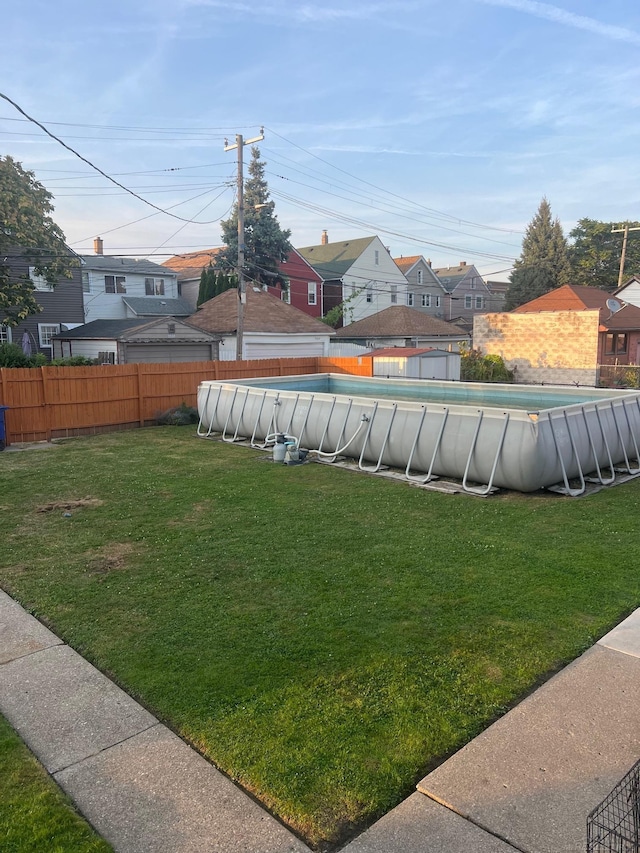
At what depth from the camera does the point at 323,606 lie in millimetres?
5457

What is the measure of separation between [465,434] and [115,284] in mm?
27407

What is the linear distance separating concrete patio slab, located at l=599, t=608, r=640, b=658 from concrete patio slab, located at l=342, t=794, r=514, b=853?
2.31 meters

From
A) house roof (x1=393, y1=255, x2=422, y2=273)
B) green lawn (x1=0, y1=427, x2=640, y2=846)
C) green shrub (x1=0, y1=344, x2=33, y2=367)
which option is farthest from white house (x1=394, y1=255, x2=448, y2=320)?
green lawn (x1=0, y1=427, x2=640, y2=846)

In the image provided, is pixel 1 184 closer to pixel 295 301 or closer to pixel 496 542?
pixel 496 542

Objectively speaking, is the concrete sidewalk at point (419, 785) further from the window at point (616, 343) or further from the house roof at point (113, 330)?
the window at point (616, 343)

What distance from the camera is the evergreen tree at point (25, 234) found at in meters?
19.8

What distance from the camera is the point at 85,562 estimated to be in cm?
672

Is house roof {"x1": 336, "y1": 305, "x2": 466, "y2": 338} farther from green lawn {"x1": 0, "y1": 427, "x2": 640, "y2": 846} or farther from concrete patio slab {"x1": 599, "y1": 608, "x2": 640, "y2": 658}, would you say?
concrete patio slab {"x1": 599, "y1": 608, "x2": 640, "y2": 658}

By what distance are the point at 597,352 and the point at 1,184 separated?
80.8 feet

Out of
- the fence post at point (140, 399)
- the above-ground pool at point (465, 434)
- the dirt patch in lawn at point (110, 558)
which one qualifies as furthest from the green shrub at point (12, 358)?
the dirt patch in lawn at point (110, 558)

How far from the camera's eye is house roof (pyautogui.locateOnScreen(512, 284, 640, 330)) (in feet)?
93.4

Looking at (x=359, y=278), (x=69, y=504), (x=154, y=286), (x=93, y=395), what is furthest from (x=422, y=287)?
(x=69, y=504)

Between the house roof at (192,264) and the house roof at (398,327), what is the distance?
903 centimetres

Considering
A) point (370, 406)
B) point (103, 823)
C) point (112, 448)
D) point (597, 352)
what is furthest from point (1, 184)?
point (597, 352)
